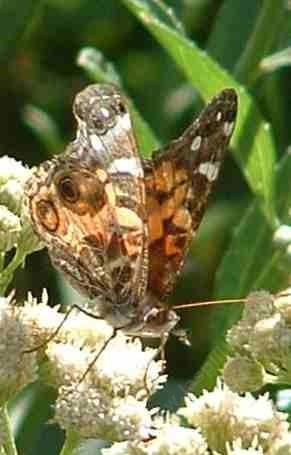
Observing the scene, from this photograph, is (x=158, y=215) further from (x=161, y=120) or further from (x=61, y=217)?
(x=161, y=120)

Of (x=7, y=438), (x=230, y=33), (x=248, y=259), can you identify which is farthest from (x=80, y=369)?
(x=230, y=33)

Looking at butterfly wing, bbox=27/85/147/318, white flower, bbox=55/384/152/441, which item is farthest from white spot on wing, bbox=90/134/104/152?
white flower, bbox=55/384/152/441

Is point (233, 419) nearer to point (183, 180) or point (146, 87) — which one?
point (183, 180)

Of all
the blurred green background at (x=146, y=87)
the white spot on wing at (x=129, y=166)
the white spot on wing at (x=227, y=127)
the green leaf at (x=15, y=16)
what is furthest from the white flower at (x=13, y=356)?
the green leaf at (x=15, y=16)

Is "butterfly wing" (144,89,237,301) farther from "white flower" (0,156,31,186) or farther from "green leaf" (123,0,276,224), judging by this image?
"green leaf" (123,0,276,224)

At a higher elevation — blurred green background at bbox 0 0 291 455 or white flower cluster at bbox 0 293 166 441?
blurred green background at bbox 0 0 291 455

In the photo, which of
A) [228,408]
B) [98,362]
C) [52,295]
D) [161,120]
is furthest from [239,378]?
[161,120]
